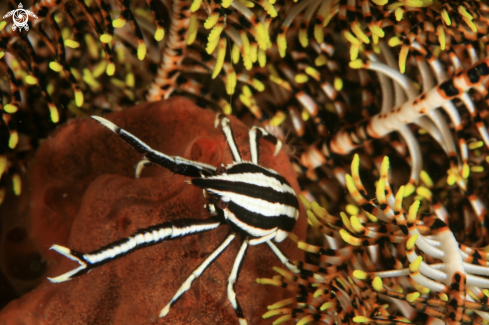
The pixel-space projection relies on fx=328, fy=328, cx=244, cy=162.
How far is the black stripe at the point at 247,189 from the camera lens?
1.67m

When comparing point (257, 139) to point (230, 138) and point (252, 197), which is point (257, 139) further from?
point (252, 197)

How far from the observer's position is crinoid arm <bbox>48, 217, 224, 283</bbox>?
4.31 feet

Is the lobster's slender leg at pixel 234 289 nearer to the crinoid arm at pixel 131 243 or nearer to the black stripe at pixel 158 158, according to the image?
the crinoid arm at pixel 131 243

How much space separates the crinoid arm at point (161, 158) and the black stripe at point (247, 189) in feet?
0.25

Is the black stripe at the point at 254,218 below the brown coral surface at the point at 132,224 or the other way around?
the other way around

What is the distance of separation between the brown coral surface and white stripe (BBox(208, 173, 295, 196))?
24cm

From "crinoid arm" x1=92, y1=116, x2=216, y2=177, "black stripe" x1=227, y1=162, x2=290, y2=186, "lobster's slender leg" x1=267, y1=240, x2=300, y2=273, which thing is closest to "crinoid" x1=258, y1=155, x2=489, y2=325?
"lobster's slender leg" x1=267, y1=240, x2=300, y2=273

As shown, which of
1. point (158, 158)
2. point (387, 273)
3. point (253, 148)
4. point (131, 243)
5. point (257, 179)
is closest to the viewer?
point (131, 243)

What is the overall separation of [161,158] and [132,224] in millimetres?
477

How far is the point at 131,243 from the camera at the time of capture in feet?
4.62

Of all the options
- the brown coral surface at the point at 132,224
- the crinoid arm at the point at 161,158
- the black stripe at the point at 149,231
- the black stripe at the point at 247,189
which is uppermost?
the crinoid arm at the point at 161,158

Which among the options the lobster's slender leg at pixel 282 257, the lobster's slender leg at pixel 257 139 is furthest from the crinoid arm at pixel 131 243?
the lobster's slender leg at pixel 257 139

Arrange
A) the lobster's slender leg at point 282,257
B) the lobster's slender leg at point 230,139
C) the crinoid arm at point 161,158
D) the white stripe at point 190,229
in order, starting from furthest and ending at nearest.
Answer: the lobster's slender leg at point 230,139 < the lobster's slender leg at point 282,257 < the white stripe at point 190,229 < the crinoid arm at point 161,158

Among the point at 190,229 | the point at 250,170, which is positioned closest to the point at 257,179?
the point at 250,170
